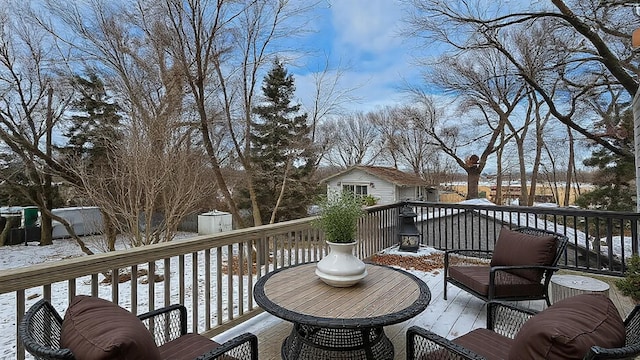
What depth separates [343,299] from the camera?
2158mm

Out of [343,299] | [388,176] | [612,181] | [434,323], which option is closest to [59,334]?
[343,299]

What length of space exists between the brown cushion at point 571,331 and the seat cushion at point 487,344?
45cm

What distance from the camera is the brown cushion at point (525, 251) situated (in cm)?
301

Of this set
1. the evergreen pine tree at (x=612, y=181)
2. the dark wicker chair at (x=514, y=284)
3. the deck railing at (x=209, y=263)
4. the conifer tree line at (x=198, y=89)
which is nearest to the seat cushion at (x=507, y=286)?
the dark wicker chair at (x=514, y=284)

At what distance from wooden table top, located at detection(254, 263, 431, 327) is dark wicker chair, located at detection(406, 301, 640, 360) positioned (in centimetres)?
18

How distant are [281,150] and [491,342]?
1206 centimetres

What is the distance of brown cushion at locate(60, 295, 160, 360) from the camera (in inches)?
43.4

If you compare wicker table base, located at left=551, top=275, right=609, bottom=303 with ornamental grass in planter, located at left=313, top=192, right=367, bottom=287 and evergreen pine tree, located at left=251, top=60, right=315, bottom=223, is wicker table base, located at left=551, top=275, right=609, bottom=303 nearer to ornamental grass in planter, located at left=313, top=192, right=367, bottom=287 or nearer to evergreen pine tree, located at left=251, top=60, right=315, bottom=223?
ornamental grass in planter, located at left=313, top=192, right=367, bottom=287

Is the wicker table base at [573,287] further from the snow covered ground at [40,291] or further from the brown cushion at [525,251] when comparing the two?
the snow covered ground at [40,291]

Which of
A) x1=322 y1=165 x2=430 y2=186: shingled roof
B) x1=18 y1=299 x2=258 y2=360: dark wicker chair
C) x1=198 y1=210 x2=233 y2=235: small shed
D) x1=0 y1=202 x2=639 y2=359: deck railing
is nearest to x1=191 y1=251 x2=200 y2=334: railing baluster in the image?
x1=0 y1=202 x2=639 y2=359: deck railing

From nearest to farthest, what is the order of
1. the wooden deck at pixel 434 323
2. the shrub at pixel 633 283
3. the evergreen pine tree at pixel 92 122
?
the wooden deck at pixel 434 323 → the shrub at pixel 633 283 → the evergreen pine tree at pixel 92 122

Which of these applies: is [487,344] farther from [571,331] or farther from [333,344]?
[333,344]

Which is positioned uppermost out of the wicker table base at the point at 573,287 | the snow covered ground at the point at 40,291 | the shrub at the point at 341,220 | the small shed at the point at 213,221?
the shrub at the point at 341,220

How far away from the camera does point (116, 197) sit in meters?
7.74
